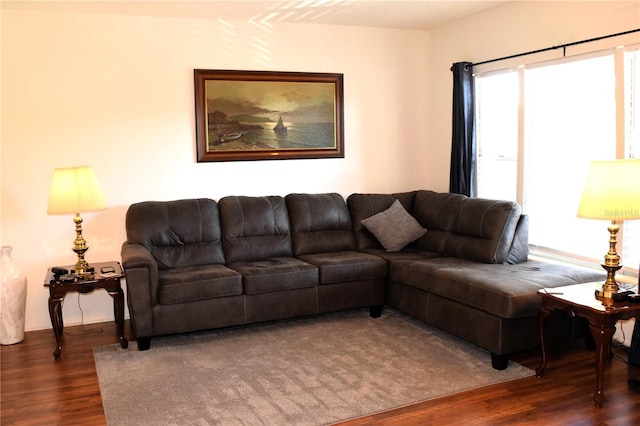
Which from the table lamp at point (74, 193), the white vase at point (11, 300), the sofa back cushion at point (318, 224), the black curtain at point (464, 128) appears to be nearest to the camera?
the table lamp at point (74, 193)

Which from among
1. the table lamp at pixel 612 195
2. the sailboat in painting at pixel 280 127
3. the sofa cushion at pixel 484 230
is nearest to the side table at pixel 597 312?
the table lamp at pixel 612 195

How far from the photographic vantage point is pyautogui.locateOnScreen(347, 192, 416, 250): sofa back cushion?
5395 mm

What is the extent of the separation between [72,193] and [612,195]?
3578 millimetres

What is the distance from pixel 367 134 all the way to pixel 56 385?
11.9 ft

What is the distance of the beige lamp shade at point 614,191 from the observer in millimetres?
3236

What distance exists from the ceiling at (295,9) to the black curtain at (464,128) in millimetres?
558

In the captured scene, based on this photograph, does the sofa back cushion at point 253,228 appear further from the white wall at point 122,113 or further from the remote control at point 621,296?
the remote control at point 621,296

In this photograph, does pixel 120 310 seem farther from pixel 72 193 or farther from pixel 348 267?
pixel 348 267

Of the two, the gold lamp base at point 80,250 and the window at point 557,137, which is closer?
the window at point 557,137

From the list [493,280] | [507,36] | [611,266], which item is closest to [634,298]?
[611,266]

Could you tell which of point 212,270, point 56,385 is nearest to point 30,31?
point 212,270

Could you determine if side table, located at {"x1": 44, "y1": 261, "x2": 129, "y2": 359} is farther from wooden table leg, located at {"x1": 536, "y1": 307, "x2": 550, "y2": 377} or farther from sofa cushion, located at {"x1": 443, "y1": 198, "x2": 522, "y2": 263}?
wooden table leg, located at {"x1": 536, "y1": 307, "x2": 550, "y2": 377}

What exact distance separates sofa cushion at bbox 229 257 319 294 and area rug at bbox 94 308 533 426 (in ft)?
1.20

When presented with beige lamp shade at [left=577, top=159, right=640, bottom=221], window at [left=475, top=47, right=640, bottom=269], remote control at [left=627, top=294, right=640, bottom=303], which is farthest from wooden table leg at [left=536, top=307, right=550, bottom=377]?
window at [left=475, top=47, right=640, bottom=269]
